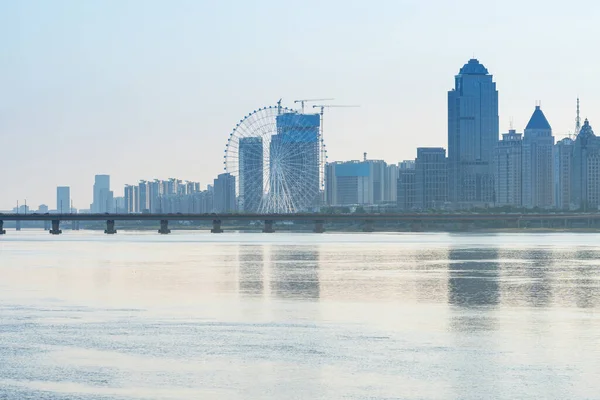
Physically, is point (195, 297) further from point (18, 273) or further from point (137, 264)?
point (137, 264)

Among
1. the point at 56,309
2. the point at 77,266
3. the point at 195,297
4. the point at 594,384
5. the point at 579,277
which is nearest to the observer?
the point at 594,384

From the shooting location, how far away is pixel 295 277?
81812 millimetres

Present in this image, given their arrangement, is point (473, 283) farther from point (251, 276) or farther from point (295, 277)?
point (251, 276)

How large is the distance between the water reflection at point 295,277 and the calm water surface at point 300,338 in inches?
10.0

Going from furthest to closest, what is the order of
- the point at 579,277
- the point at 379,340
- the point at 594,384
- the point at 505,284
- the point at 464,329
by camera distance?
the point at 579,277, the point at 505,284, the point at 464,329, the point at 379,340, the point at 594,384

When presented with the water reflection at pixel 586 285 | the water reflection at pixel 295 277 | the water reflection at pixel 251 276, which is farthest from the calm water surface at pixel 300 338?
the water reflection at pixel 251 276

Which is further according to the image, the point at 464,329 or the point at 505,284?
the point at 505,284

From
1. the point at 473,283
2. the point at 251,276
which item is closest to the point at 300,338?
the point at 473,283

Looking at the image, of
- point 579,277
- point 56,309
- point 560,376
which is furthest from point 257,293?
point 560,376

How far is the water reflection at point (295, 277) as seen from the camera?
65.6 metres

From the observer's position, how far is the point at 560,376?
33562mm

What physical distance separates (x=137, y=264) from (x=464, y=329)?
63827 millimetres

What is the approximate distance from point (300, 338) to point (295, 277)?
3878 centimetres

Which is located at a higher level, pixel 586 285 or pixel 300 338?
pixel 586 285
